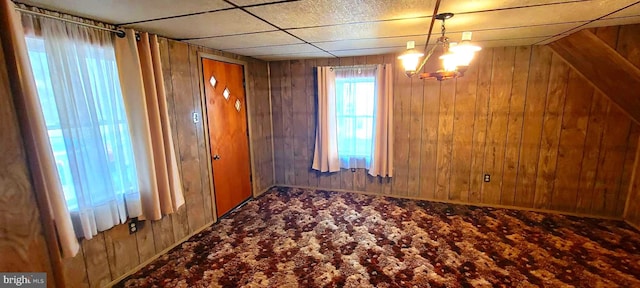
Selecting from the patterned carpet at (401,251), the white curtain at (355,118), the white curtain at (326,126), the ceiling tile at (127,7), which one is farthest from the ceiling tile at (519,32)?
the ceiling tile at (127,7)

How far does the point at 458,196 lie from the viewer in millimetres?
3975

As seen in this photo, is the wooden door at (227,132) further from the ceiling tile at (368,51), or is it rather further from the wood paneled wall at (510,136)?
the ceiling tile at (368,51)

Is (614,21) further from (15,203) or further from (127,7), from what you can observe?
(15,203)

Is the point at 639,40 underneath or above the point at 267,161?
above

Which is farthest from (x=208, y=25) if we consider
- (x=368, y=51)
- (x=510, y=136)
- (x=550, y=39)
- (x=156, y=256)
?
(x=510, y=136)

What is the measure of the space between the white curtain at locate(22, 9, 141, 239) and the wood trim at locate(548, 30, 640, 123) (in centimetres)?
429

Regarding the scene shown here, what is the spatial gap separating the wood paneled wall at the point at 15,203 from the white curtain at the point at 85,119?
18 centimetres

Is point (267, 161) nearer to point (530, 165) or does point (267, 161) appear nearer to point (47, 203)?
point (47, 203)

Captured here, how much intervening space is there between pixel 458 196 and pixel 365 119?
1.72 m

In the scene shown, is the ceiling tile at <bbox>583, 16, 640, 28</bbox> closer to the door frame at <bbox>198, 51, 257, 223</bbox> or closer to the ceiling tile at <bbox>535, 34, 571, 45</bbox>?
the ceiling tile at <bbox>535, 34, 571, 45</bbox>

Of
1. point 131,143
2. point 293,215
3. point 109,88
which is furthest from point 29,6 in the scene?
point 293,215

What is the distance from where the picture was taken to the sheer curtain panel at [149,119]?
7.61ft

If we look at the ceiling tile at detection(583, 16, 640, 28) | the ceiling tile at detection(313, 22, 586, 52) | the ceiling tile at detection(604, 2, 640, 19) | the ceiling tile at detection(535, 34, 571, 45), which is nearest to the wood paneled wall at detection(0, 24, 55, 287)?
the ceiling tile at detection(313, 22, 586, 52)

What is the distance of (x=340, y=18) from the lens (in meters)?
2.05
